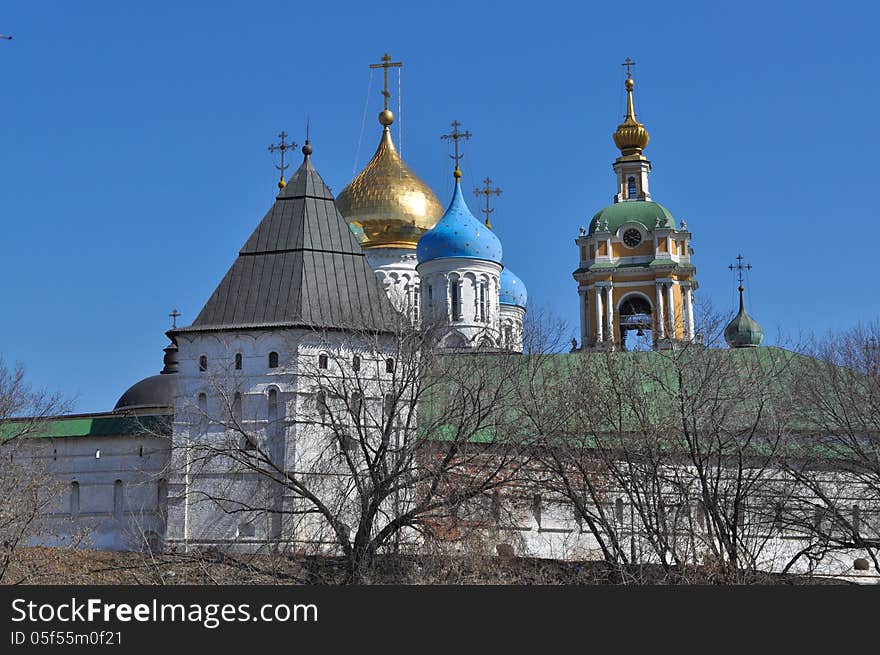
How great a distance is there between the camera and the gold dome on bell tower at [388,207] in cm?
5225

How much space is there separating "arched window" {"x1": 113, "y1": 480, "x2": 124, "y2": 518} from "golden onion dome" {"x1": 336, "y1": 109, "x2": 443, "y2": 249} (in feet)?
58.1

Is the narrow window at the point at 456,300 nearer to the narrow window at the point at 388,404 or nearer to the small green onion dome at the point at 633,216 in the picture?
the small green onion dome at the point at 633,216

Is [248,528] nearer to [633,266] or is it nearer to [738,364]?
[738,364]

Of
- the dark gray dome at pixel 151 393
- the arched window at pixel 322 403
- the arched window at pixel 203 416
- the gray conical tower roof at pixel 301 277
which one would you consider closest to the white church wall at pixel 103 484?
the arched window at pixel 203 416

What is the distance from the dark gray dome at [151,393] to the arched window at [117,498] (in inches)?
332

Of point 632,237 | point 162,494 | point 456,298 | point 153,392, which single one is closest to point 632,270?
point 632,237

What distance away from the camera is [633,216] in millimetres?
55312

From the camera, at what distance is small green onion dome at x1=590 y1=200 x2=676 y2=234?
55.0 m

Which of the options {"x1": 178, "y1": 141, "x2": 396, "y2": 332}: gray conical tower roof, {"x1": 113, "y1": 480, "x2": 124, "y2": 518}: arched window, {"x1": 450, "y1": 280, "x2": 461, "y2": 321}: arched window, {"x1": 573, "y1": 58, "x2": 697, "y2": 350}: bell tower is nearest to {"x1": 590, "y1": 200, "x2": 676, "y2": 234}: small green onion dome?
{"x1": 573, "y1": 58, "x2": 697, "y2": 350}: bell tower

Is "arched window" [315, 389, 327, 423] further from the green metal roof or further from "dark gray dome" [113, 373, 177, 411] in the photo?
"dark gray dome" [113, 373, 177, 411]

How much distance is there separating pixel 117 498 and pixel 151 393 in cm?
970

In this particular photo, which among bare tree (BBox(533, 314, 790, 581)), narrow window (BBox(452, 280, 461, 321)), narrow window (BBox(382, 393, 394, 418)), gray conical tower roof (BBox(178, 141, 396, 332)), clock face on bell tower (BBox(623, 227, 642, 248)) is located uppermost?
clock face on bell tower (BBox(623, 227, 642, 248))

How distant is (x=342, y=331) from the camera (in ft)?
109

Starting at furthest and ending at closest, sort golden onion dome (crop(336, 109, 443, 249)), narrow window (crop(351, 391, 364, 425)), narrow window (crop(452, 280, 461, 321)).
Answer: golden onion dome (crop(336, 109, 443, 249)), narrow window (crop(452, 280, 461, 321)), narrow window (crop(351, 391, 364, 425))
